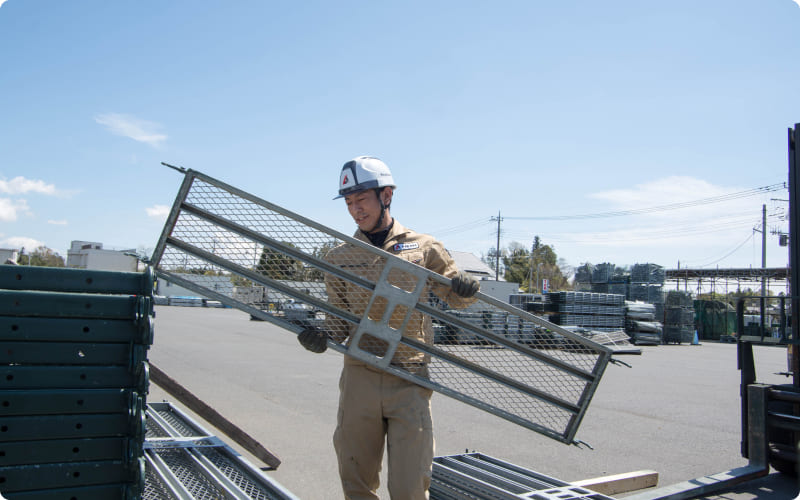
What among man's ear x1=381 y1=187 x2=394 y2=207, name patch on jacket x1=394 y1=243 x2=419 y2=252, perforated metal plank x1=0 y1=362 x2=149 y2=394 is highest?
man's ear x1=381 y1=187 x2=394 y2=207

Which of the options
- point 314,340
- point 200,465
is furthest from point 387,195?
point 200,465

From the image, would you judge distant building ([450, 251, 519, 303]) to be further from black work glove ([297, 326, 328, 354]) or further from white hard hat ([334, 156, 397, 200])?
black work glove ([297, 326, 328, 354])

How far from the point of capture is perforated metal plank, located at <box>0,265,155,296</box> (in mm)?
1991

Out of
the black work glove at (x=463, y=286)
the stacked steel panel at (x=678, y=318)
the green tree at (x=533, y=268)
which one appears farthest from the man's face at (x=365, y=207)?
the green tree at (x=533, y=268)

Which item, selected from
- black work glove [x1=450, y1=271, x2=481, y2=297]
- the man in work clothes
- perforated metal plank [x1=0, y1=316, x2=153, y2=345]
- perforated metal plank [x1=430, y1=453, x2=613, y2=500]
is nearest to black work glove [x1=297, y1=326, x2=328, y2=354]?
the man in work clothes

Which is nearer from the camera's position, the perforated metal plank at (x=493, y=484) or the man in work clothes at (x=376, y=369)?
the man in work clothes at (x=376, y=369)

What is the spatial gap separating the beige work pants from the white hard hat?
94 cm

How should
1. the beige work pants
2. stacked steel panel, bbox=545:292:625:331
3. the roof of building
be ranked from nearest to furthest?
1. the beige work pants
2. stacked steel panel, bbox=545:292:625:331
3. the roof of building

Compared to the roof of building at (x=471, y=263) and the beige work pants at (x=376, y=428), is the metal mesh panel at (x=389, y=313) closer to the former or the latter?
the beige work pants at (x=376, y=428)

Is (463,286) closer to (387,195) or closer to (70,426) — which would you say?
(387,195)

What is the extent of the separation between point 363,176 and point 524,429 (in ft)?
15.9

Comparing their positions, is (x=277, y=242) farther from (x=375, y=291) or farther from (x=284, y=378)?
(x=284, y=378)

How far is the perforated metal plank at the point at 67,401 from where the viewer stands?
1.94m

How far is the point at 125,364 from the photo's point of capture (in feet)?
6.79
